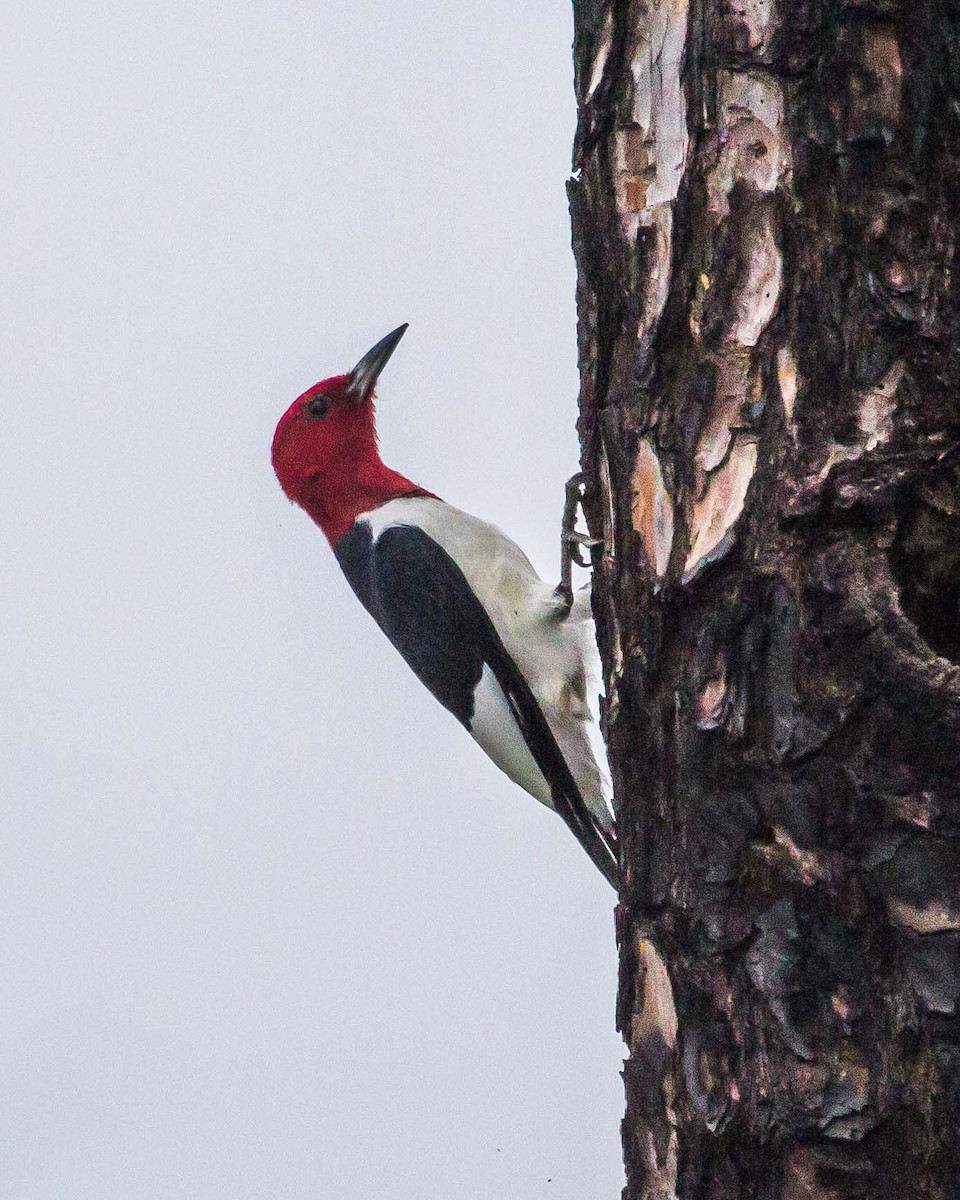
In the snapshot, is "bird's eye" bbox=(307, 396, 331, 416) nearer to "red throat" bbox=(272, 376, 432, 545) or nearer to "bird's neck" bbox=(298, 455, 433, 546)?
"red throat" bbox=(272, 376, 432, 545)

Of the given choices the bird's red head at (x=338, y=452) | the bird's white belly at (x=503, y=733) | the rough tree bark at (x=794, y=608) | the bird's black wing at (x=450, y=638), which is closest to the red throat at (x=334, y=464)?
the bird's red head at (x=338, y=452)

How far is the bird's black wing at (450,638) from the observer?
3061 millimetres

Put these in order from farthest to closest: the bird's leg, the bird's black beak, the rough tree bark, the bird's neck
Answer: the bird's black beak < the bird's neck < the bird's leg < the rough tree bark

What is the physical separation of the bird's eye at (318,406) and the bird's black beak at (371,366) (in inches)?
2.9

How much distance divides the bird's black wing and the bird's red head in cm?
31

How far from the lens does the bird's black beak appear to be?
3.60 meters

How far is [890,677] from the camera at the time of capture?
1312 millimetres

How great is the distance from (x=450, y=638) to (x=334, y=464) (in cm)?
67

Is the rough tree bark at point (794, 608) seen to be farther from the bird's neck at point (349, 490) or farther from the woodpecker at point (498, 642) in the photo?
the bird's neck at point (349, 490)

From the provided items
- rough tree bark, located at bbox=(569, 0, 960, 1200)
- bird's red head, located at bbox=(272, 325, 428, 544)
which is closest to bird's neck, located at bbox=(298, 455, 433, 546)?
bird's red head, located at bbox=(272, 325, 428, 544)

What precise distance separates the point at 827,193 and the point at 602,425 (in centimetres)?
42

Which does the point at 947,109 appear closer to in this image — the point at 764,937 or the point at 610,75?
the point at 610,75

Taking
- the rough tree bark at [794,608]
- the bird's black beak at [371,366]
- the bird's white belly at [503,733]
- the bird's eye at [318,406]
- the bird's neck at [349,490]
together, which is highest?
the bird's black beak at [371,366]

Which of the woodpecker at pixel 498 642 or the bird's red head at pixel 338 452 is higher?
the bird's red head at pixel 338 452
